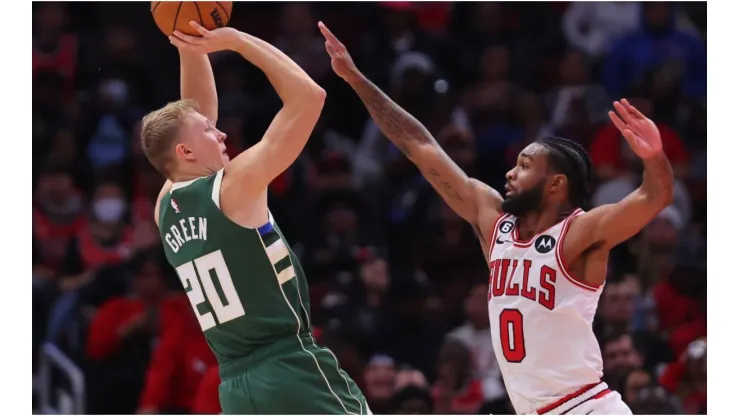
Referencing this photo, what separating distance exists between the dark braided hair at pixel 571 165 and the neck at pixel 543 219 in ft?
0.24

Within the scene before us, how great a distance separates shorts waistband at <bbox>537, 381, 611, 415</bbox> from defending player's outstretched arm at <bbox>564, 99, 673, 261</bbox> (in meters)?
0.74

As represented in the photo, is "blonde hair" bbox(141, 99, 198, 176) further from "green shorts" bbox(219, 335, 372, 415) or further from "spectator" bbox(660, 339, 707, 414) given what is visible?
"spectator" bbox(660, 339, 707, 414)

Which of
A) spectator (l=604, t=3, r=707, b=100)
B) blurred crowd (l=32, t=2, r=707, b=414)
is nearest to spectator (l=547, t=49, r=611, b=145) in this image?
blurred crowd (l=32, t=2, r=707, b=414)

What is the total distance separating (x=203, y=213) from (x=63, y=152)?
21.5 feet

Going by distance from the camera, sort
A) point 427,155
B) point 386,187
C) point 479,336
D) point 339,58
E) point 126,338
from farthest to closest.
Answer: point 386,187 < point 126,338 < point 479,336 < point 427,155 < point 339,58

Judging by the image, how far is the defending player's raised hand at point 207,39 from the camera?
5.21 meters

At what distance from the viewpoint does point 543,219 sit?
5902 millimetres

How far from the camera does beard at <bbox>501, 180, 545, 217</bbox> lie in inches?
232

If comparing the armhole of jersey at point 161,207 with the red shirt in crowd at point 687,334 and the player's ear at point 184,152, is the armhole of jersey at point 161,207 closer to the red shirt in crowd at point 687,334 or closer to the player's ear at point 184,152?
the player's ear at point 184,152

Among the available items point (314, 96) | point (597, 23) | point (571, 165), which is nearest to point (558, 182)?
point (571, 165)

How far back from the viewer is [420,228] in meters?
10.2

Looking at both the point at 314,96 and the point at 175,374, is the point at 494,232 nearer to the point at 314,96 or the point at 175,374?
the point at 314,96

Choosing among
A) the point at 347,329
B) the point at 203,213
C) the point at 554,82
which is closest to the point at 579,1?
the point at 554,82

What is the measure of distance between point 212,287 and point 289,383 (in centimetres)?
57
